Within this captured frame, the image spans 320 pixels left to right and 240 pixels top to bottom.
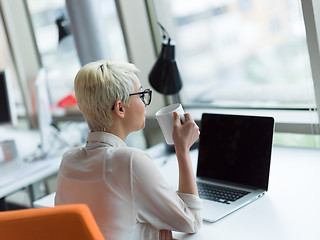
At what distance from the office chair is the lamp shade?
1081 millimetres

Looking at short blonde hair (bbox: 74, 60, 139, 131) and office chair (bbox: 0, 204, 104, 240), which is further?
short blonde hair (bbox: 74, 60, 139, 131)

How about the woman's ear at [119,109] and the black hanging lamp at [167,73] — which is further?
the black hanging lamp at [167,73]

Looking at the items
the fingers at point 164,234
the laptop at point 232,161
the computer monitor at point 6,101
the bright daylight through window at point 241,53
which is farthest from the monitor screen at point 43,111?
the fingers at point 164,234

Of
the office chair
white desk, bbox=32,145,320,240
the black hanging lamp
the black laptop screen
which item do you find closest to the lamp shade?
the black hanging lamp

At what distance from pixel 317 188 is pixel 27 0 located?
10.2 ft

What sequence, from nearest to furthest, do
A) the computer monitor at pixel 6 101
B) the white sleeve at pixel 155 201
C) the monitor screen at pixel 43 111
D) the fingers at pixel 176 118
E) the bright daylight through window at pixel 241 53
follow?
1. the white sleeve at pixel 155 201
2. the fingers at pixel 176 118
3. the bright daylight through window at pixel 241 53
4. the monitor screen at pixel 43 111
5. the computer monitor at pixel 6 101

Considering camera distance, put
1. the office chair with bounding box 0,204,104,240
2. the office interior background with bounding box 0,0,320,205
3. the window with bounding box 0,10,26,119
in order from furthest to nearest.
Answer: the window with bounding box 0,10,26,119 < the office interior background with bounding box 0,0,320,205 < the office chair with bounding box 0,204,104,240

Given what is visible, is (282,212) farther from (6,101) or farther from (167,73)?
(6,101)

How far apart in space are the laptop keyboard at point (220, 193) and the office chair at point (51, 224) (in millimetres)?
614

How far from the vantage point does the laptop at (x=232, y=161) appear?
5.27 ft

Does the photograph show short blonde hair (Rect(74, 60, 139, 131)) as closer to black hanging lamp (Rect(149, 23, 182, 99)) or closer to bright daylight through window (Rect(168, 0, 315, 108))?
black hanging lamp (Rect(149, 23, 182, 99))

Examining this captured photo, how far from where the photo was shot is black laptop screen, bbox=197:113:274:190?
165 centimetres

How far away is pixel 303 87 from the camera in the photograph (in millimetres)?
2332

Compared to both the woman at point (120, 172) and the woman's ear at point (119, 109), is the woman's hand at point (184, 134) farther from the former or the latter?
the woman's ear at point (119, 109)
